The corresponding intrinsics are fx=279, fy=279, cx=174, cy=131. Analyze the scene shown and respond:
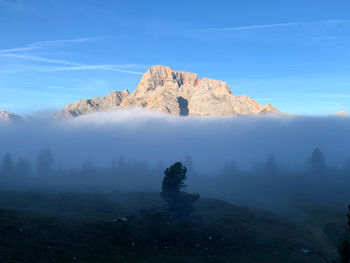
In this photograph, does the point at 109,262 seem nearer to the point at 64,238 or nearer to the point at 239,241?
the point at 64,238

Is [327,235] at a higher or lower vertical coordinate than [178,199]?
lower

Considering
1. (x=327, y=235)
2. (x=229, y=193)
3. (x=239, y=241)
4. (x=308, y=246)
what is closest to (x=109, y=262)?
(x=239, y=241)

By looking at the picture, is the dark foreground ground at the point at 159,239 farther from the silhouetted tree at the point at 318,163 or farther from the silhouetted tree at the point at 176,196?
the silhouetted tree at the point at 318,163

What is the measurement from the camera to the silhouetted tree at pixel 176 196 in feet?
209

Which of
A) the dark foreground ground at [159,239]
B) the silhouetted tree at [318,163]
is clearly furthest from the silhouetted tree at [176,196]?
the silhouetted tree at [318,163]

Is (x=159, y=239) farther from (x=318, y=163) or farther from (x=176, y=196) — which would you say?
(x=318, y=163)

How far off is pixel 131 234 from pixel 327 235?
4500 cm

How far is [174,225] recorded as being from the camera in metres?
56.0

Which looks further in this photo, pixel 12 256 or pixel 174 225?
pixel 174 225

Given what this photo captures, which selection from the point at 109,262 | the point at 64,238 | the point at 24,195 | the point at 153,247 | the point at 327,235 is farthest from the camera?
the point at 24,195

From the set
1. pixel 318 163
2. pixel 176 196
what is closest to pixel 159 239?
pixel 176 196

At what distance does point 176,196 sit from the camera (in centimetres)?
6575

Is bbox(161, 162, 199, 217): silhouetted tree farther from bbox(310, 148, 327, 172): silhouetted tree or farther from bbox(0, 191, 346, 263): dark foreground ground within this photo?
bbox(310, 148, 327, 172): silhouetted tree

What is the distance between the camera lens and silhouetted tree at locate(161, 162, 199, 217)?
209 ft
